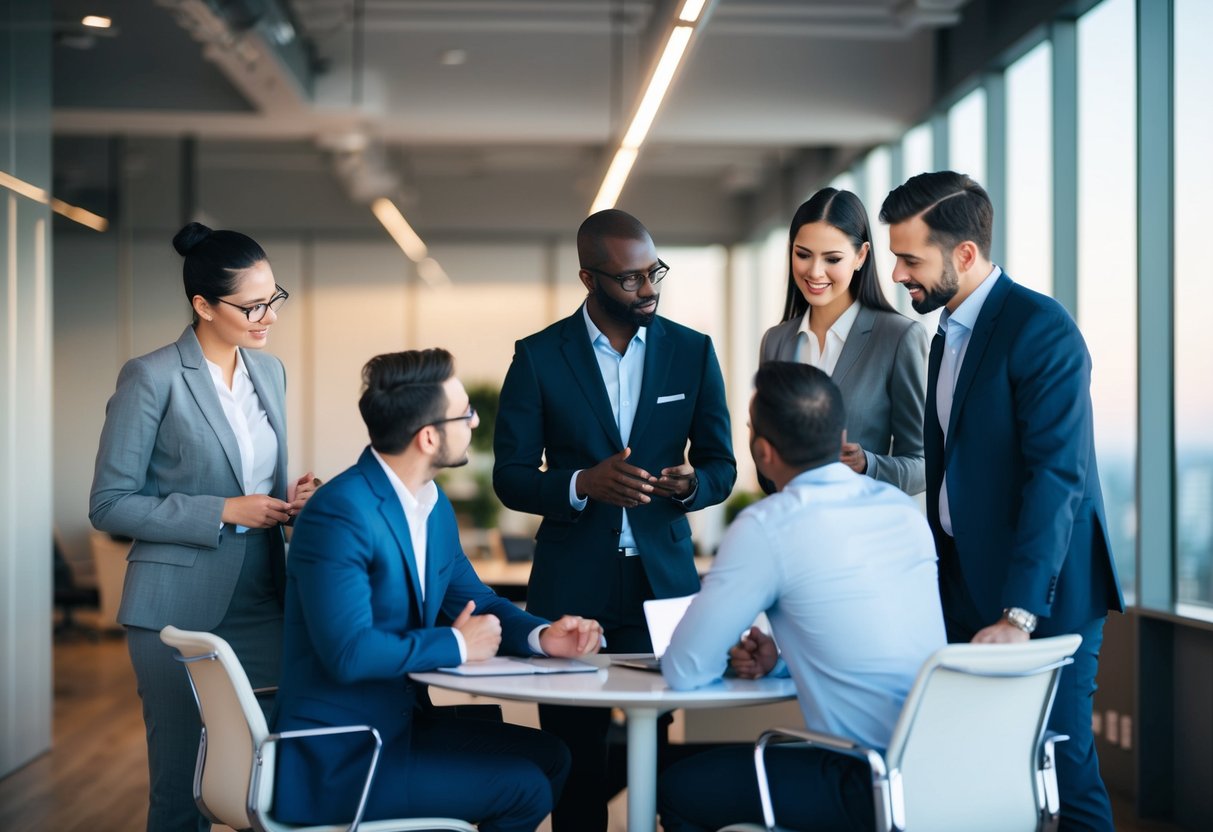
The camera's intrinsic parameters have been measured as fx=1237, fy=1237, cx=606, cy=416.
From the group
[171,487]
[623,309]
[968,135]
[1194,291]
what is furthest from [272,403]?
[968,135]

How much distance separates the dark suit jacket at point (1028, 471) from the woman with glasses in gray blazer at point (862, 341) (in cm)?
40

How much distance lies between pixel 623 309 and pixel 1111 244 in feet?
11.2

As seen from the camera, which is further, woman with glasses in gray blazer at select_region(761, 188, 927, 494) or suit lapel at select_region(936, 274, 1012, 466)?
woman with glasses in gray blazer at select_region(761, 188, 927, 494)

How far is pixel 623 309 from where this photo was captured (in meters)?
3.17

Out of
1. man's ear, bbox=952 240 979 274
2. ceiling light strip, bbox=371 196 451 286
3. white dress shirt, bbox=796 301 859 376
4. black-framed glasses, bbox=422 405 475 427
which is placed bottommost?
black-framed glasses, bbox=422 405 475 427

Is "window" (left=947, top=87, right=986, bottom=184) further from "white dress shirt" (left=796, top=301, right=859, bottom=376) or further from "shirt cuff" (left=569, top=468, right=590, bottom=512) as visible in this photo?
"shirt cuff" (left=569, top=468, right=590, bottom=512)

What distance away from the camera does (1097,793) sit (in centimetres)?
278

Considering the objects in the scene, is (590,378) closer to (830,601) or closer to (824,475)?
(824,475)

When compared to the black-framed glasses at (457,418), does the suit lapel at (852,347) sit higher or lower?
higher

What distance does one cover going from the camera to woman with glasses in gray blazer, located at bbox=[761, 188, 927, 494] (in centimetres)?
333

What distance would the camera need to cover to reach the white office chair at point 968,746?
2.26 meters

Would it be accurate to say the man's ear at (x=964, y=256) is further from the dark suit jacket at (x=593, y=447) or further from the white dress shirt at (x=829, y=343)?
the dark suit jacket at (x=593, y=447)

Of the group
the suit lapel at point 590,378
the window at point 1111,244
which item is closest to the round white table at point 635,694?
the suit lapel at point 590,378

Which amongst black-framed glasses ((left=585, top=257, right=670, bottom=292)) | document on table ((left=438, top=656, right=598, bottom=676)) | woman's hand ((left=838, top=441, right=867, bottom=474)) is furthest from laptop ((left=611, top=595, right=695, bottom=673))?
black-framed glasses ((left=585, top=257, right=670, bottom=292))
